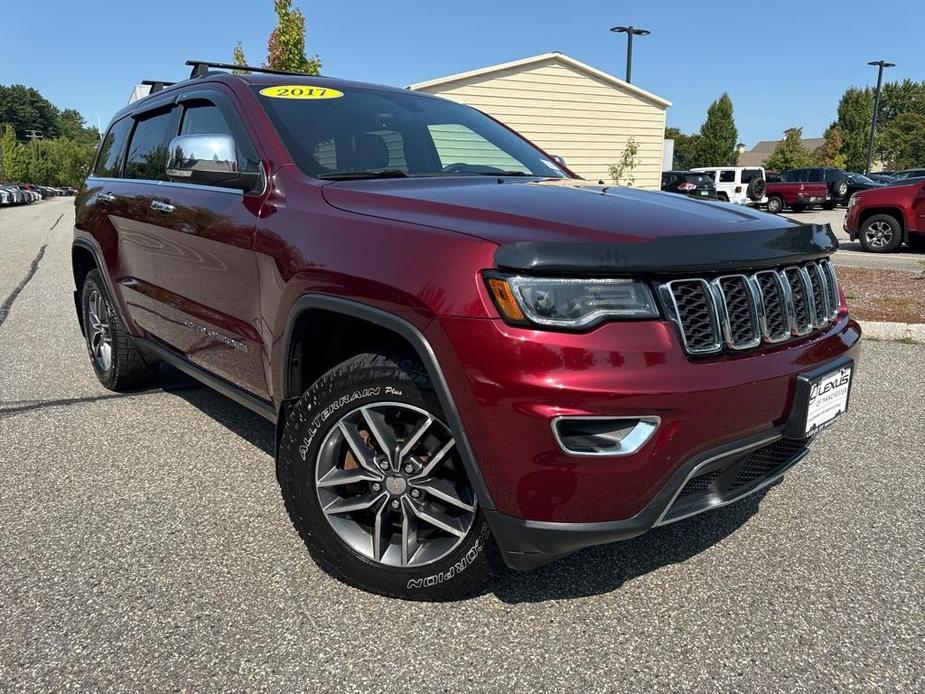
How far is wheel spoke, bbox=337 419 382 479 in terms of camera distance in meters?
2.35

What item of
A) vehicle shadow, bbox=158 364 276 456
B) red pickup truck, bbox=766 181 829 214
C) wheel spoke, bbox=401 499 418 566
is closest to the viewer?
wheel spoke, bbox=401 499 418 566

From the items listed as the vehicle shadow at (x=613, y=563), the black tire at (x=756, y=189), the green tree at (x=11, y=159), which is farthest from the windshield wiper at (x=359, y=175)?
the green tree at (x=11, y=159)

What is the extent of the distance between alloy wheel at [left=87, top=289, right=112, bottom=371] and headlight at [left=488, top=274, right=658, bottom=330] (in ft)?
11.4

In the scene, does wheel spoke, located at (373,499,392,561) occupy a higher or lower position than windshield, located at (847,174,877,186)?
lower

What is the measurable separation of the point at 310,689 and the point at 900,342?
5984 mm

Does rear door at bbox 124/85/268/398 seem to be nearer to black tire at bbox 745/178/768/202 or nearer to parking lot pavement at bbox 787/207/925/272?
parking lot pavement at bbox 787/207/925/272

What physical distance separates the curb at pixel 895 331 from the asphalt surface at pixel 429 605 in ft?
9.59

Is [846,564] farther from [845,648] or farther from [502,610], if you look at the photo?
[502,610]

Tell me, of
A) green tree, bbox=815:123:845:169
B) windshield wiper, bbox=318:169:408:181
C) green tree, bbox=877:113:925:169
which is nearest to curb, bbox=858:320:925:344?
windshield wiper, bbox=318:169:408:181

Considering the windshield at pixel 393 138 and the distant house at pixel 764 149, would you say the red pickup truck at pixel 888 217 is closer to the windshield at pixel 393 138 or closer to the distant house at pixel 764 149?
the windshield at pixel 393 138

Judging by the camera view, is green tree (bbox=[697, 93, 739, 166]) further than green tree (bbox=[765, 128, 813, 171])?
Yes

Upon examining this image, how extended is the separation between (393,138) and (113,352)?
95.2 inches

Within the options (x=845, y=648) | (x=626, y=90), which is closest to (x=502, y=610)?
(x=845, y=648)

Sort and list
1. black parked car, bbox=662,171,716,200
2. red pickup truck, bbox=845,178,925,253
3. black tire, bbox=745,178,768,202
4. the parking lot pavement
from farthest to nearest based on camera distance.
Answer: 1. black tire, bbox=745,178,768,202
2. black parked car, bbox=662,171,716,200
3. red pickup truck, bbox=845,178,925,253
4. the parking lot pavement
